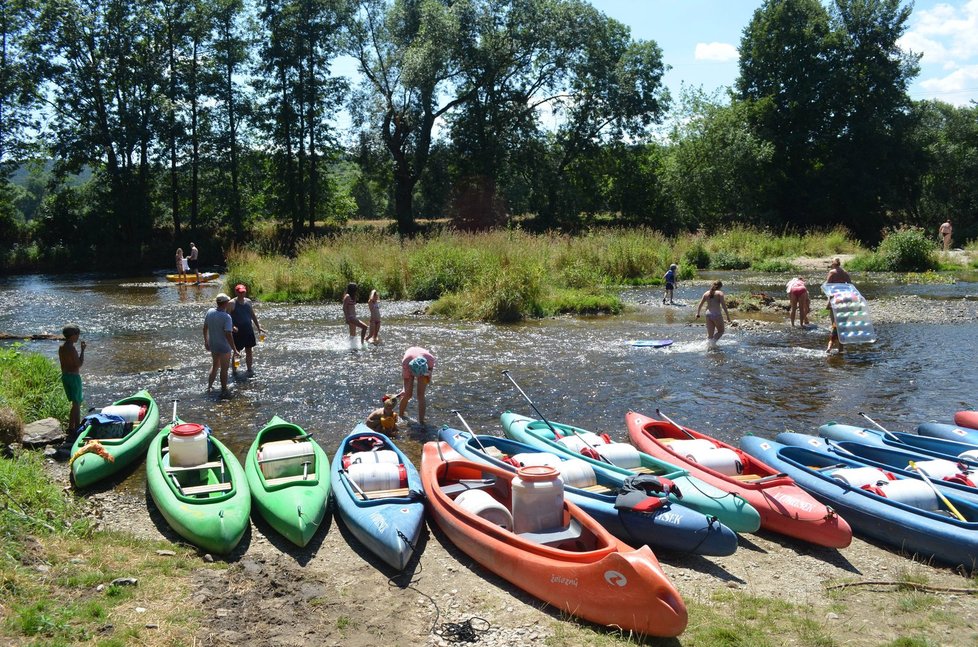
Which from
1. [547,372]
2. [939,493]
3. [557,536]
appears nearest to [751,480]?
[939,493]

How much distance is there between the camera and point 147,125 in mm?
41312

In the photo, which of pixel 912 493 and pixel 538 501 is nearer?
pixel 538 501

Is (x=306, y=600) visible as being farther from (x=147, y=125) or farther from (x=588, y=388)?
(x=147, y=125)

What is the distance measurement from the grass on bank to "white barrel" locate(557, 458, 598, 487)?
1254cm

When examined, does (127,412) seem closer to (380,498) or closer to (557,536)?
(380,498)

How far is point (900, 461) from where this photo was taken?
8.83m

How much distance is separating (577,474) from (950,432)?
5.58 meters

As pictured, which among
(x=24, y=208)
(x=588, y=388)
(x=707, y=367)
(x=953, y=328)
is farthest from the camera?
(x=24, y=208)

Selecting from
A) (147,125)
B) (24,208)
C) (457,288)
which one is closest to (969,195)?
(457,288)

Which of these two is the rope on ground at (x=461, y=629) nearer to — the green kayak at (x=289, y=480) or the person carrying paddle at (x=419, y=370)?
the green kayak at (x=289, y=480)

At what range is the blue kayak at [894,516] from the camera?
6.65 m

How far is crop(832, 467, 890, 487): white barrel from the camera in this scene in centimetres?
786

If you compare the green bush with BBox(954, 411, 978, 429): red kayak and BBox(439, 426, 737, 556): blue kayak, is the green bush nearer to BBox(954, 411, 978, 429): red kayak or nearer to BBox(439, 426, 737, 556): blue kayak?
BBox(954, 411, 978, 429): red kayak

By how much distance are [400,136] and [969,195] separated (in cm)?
3617
